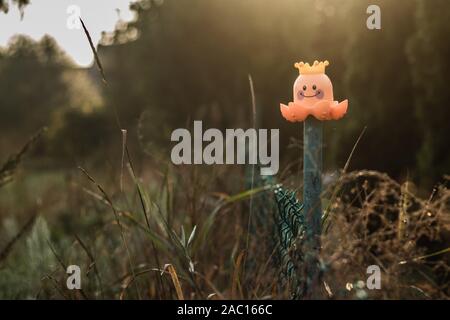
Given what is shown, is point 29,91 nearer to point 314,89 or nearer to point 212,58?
point 212,58

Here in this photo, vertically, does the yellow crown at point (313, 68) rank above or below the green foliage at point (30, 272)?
above

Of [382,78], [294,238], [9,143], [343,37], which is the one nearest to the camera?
[294,238]

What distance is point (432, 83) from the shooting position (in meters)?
4.20

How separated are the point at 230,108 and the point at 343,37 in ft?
8.02

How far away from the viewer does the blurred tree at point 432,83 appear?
406 centimetres

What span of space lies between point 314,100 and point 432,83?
2.63 m

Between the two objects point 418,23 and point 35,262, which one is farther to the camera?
point 418,23

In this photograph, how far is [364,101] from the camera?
482 centimetres

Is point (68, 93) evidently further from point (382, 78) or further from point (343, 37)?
point (382, 78)

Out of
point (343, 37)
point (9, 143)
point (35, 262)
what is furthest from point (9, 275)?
point (9, 143)
